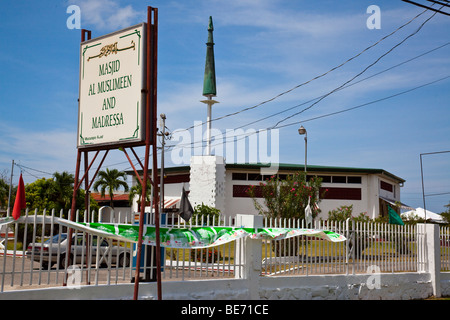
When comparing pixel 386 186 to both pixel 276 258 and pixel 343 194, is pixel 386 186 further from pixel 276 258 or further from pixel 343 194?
pixel 276 258

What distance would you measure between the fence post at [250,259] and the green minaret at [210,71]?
1169 inches

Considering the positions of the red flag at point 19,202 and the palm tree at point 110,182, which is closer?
the red flag at point 19,202

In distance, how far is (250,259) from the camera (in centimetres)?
1066

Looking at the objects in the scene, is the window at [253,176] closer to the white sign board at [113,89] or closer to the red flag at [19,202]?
the white sign board at [113,89]

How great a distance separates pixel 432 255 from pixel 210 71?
2818cm

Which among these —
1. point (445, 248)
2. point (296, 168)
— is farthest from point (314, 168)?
point (445, 248)

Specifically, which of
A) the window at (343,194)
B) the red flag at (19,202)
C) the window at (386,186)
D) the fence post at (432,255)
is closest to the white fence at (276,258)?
the fence post at (432,255)

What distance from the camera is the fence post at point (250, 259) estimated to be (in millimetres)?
10617

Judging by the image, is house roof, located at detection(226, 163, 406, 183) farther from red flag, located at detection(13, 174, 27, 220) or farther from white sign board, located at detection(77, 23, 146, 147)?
red flag, located at detection(13, 174, 27, 220)

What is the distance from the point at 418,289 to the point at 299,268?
4.30m

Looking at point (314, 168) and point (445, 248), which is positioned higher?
point (314, 168)

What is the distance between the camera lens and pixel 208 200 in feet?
128
